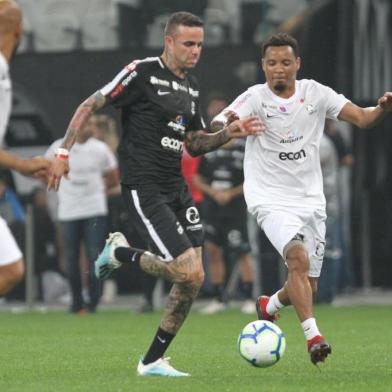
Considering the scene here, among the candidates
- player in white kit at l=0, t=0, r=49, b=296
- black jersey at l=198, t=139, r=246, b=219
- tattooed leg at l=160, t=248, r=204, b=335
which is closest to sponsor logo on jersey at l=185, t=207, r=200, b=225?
tattooed leg at l=160, t=248, r=204, b=335

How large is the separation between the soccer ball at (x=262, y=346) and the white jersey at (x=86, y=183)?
26.1 ft

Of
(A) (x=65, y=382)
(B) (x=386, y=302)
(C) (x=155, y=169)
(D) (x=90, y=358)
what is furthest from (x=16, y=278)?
(B) (x=386, y=302)

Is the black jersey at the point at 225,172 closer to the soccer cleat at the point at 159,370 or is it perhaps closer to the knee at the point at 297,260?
the knee at the point at 297,260

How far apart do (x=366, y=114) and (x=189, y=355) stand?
2319 millimetres

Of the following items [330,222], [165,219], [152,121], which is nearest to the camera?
[165,219]

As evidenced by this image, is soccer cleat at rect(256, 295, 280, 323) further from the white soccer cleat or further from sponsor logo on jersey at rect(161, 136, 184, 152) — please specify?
the white soccer cleat

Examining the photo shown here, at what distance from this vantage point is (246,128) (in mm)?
9078

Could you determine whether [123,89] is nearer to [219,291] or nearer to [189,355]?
[189,355]

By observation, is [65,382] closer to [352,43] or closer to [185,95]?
[185,95]

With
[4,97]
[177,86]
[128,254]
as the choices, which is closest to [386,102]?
[177,86]

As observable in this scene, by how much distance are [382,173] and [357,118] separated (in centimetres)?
946

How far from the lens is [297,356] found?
10570 millimetres

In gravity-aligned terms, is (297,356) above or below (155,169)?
below

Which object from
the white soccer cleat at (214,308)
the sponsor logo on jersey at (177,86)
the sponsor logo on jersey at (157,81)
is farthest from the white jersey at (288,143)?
the white soccer cleat at (214,308)
